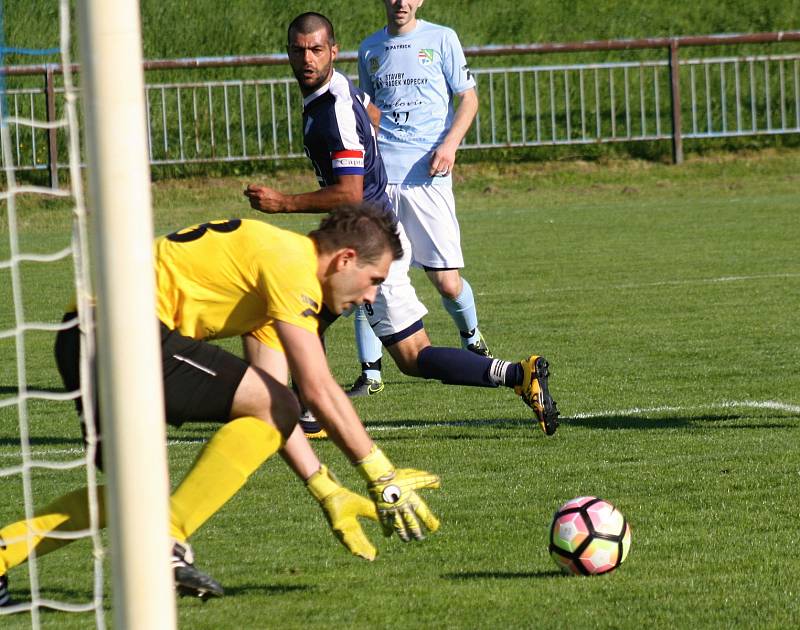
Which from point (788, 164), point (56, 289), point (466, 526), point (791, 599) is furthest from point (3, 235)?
point (791, 599)

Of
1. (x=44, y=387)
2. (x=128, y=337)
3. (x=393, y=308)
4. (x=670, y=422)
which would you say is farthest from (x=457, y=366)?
(x=128, y=337)

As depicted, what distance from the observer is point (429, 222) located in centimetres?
818

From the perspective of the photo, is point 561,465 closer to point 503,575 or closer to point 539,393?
point 539,393

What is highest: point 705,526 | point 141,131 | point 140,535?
point 141,131

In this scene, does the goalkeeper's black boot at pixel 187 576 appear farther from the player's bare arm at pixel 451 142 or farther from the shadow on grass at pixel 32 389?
the shadow on grass at pixel 32 389

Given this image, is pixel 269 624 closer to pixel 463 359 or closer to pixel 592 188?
pixel 463 359

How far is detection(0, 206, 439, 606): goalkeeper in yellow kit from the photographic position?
13.6 feet

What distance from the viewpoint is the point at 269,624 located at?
161 inches

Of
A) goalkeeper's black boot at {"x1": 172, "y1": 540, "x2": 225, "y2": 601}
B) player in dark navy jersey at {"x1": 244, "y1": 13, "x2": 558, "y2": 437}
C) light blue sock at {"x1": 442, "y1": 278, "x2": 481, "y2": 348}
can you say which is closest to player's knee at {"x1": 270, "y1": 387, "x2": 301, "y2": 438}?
goalkeeper's black boot at {"x1": 172, "y1": 540, "x2": 225, "y2": 601}

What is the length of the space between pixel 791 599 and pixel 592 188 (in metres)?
16.4

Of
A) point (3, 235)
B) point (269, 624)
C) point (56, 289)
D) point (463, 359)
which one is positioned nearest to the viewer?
point (269, 624)

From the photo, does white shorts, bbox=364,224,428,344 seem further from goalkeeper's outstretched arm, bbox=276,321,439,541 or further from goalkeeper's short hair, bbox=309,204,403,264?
goalkeeper's outstretched arm, bbox=276,321,439,541

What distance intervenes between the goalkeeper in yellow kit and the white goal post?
1.40 meters

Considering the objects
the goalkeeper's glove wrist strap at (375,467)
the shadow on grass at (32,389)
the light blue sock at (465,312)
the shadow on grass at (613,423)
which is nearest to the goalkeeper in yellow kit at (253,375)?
the goalkeeper's glove wrist strap at (375,467)
